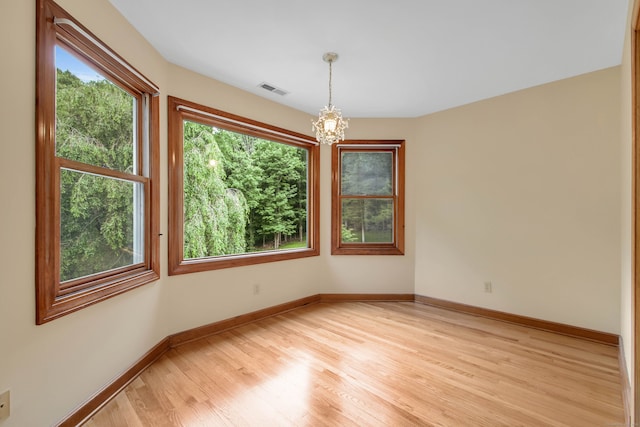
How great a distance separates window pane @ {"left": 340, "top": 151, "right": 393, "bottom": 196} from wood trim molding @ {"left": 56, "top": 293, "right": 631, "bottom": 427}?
58.7 inches

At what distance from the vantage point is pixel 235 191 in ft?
10.4

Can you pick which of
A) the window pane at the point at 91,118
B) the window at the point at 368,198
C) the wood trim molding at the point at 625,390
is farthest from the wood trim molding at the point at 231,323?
the wood trim molding at the point at 625,390

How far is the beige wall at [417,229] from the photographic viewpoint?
4.30 feet

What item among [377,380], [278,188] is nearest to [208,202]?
[278,188]

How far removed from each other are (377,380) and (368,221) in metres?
2.28

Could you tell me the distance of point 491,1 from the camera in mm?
1758

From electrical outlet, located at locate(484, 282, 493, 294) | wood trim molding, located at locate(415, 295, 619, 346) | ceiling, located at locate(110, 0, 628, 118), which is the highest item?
ceiling, located at locate(110, 0, 628, 118)

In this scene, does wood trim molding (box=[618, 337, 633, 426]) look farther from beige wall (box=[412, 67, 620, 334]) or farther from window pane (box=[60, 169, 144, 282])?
window pane (box=[60, 169, 144, 282])

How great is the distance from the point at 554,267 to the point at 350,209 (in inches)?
93.1

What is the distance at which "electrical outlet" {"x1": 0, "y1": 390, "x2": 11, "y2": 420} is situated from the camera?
122 cm

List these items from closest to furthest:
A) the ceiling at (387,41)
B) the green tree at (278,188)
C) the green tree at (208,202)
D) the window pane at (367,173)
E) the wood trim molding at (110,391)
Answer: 1. the wood trim molding at (110,391)
2. the ceiling at (387,41)
3. the green tree at (208,202)
4. the green tree at (278,188)
5. the window pane at (367,173)

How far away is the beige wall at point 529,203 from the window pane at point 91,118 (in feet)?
10.9

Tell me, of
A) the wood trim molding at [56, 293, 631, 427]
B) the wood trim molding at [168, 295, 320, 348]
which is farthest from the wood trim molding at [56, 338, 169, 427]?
the wood trim molding at [168, 295, 320, 348]

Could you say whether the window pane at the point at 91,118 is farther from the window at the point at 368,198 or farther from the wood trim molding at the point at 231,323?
the window at the point at 368,198
